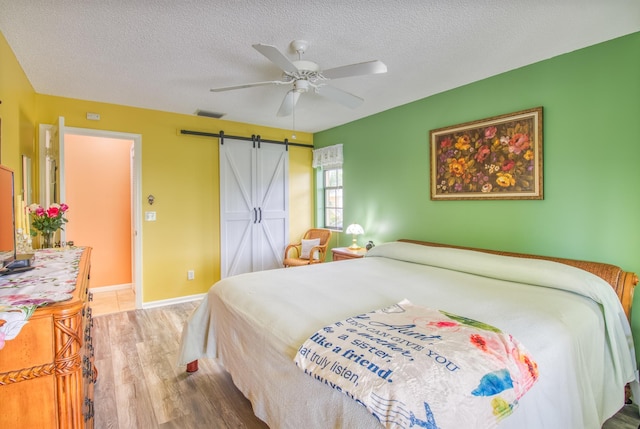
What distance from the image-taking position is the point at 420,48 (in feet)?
8.03

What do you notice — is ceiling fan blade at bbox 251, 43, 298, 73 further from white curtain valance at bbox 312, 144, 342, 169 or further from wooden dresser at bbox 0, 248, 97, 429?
white curtain valance at bbox 312, 144, 342, 169

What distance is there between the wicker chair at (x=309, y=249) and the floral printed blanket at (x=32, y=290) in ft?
9.76

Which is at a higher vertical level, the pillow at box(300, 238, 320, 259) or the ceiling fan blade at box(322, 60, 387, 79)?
the ceiling fan blade at box(322, 60, 387, 79)

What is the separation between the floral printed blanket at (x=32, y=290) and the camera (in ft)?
2.92

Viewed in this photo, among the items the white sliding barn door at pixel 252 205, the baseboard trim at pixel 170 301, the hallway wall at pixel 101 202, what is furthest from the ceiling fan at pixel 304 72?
the hallway wall at pixel 101 202

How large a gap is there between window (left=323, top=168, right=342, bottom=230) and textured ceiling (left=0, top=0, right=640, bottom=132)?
2.12 metres

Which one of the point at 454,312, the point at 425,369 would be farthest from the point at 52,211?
the point at 454,312

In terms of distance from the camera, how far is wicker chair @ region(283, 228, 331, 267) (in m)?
4.62

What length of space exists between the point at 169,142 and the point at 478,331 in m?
4.14

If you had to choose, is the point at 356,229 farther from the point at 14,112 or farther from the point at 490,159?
the point at 14,112

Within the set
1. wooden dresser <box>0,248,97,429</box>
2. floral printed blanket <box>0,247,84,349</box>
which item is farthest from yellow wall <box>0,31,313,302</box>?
wooden dresser <box>0,248,97,429</box>

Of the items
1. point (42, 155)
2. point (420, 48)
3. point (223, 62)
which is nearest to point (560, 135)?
point (420, 48)

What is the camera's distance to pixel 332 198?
533 cm

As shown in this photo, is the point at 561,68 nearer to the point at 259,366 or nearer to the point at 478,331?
the point at 478,331
